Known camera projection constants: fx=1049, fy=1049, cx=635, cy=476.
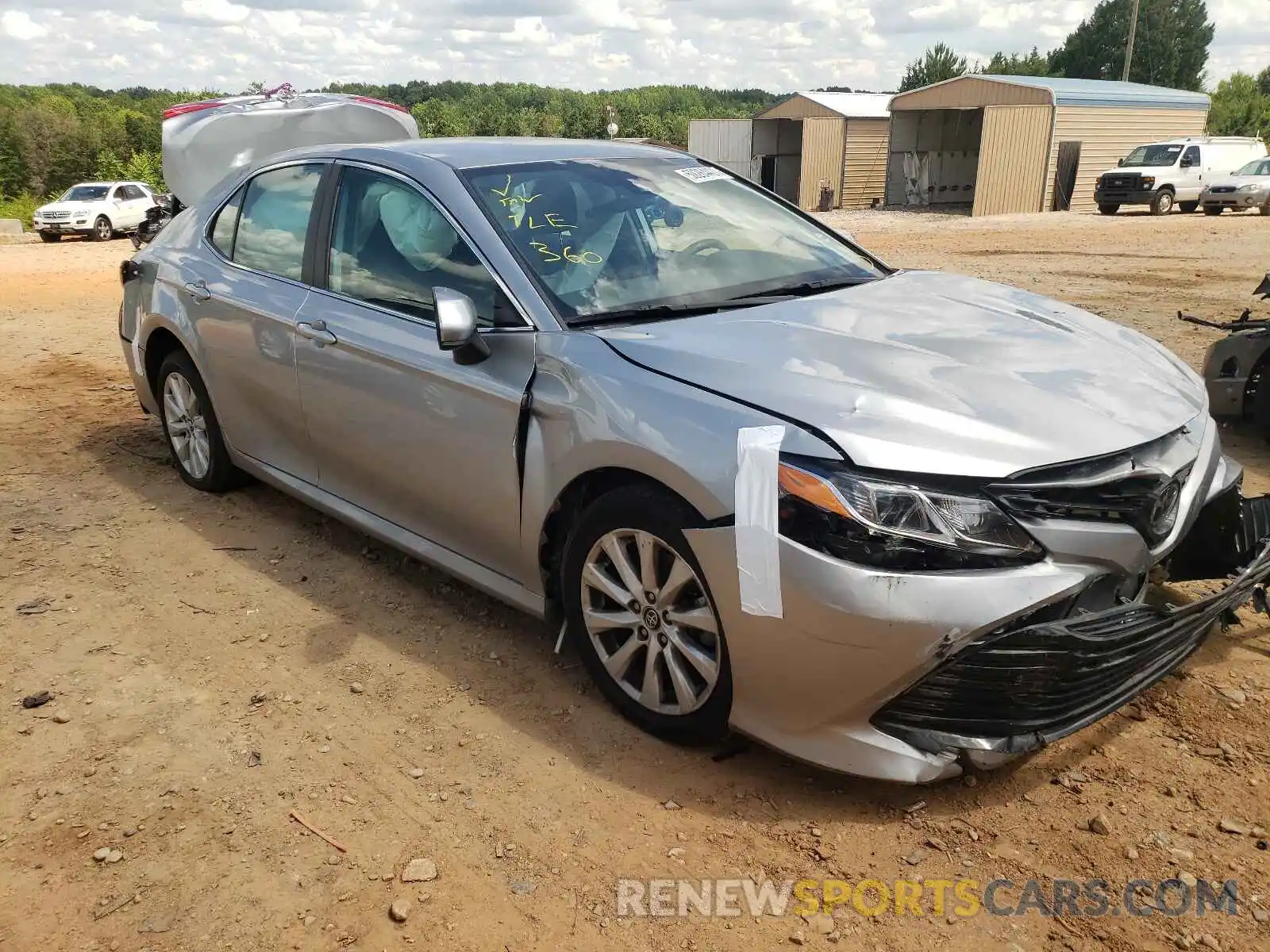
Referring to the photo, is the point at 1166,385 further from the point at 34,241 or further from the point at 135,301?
the point at 34,241

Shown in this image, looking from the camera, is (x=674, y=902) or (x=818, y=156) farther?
(x=818, y=156)

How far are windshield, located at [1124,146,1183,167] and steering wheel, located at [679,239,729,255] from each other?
88.0 ft

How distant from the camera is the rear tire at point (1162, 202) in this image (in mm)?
26172

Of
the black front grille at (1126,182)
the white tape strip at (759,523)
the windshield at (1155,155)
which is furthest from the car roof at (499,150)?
the windshield at (1155,155)

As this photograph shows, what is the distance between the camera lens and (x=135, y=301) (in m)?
5.48

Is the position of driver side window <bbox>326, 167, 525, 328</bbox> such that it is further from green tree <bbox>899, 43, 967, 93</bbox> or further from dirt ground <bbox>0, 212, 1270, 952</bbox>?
green tree <bbox>899, 43, 967, 93</bbox>

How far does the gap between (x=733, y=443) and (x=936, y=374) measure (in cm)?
65

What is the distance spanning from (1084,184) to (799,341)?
29.6 metres

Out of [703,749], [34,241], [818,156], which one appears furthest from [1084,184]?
[703,749]

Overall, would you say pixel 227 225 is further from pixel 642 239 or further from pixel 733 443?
pixel 733 443

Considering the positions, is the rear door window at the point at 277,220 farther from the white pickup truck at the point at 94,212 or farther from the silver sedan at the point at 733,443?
the white pickup truck at the point at 94,212

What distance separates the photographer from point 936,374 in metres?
2.94

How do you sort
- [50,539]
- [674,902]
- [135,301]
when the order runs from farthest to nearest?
[135,301] < [50,539] < [674,902]

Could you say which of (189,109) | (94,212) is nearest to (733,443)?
(189,109)
